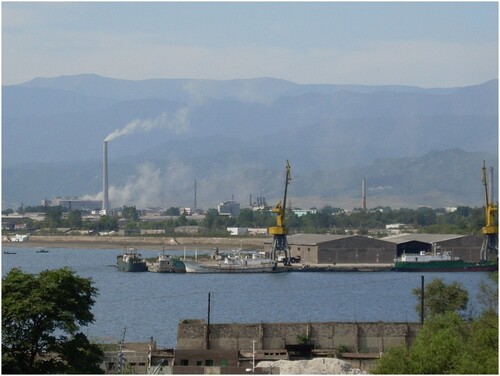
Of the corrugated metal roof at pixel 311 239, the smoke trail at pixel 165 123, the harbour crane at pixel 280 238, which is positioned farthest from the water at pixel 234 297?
the smoke trail at pixel 165 123

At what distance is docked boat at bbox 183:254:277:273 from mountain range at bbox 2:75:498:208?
55.2 metres

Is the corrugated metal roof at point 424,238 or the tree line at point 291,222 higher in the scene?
the tree line at point 291,222

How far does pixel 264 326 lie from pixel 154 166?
104 meters

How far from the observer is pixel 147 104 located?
166m

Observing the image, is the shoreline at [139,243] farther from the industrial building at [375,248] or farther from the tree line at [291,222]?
the industrial building at [375,248]

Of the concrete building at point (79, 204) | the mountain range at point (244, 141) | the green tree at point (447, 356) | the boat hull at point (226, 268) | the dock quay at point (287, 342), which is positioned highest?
the mountain range at point (244, 141)

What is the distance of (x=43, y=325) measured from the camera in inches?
385

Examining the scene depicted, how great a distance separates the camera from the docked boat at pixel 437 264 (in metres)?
32.0

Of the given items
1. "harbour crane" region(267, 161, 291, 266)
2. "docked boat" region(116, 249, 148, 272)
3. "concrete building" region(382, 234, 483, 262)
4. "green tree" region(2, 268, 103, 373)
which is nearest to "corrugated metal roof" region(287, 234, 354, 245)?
"harbour crane" region(267, 161, 291, 266)

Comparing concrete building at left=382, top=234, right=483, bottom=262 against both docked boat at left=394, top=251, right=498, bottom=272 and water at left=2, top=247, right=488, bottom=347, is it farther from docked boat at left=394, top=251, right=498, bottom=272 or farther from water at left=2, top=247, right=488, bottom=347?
water at left=2, top=247, right=488, bottom=347

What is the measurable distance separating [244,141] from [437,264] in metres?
119

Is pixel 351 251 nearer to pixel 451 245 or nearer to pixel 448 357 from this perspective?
pixel 451 245

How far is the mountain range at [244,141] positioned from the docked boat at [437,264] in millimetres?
54909

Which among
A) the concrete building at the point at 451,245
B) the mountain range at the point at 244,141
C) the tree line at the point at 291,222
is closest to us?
the concrete building at the point at 451,245
